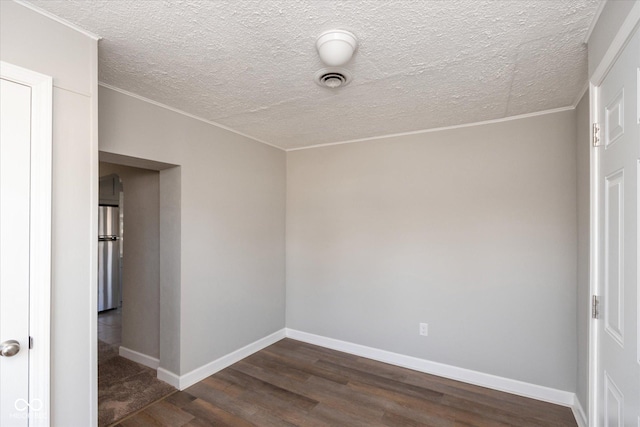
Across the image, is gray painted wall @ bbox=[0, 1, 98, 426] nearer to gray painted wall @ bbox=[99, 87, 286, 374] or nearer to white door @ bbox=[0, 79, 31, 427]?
white door @ bbox=[0, 79, 31, 427]

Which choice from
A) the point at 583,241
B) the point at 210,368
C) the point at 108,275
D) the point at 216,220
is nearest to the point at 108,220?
the point at 108,275

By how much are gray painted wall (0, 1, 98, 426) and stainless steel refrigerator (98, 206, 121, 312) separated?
4057 millimetres

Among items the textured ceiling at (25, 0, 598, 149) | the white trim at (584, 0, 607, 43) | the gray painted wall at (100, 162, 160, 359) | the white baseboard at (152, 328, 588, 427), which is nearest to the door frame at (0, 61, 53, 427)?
the textured ceiling at (25, 0, 598, 149)

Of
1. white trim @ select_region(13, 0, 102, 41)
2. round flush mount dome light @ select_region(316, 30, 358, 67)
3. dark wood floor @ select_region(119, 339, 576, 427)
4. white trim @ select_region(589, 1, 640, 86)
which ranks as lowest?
dark wood floor @ select_region(119, 339, 576, 427)

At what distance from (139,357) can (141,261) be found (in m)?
1.01

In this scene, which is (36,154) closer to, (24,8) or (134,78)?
(24,8)

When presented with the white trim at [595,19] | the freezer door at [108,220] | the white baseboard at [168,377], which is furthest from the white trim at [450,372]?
the freezer door at [108,220]

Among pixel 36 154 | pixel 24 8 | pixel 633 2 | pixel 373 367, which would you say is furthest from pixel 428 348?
pixel 24 8

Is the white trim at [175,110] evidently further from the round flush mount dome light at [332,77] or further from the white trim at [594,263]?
the white trim at [594,263]

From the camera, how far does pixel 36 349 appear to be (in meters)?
1.37

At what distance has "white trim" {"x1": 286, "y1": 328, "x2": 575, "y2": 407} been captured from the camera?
2.52 meters

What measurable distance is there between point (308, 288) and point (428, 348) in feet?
4.94

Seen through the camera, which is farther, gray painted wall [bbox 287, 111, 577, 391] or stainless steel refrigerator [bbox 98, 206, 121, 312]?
stainless steel refrigerator [bbox 98, 206, 121, 312]

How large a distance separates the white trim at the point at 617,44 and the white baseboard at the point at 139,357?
395 cm
